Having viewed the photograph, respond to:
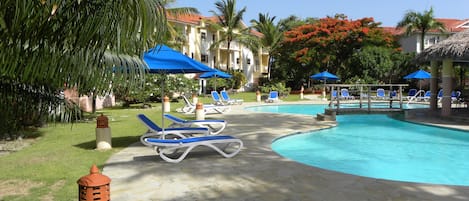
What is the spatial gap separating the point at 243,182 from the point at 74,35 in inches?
140

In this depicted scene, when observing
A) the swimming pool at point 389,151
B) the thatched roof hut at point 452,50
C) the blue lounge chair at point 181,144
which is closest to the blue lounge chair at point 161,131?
the blue lounge chair at point 181,144

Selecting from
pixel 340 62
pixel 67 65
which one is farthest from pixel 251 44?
pixel 67 65

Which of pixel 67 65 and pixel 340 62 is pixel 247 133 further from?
pixel 340 62

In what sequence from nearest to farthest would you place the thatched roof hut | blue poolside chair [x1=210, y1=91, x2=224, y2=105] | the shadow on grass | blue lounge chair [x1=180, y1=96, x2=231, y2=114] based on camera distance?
the shadow on grass → the thatched roof hut → blue lounge chair [x1=180, y1=96, x2=231, y2=114] → blue poolside chair [x1=210, y1=91, x2=224, y2=105]

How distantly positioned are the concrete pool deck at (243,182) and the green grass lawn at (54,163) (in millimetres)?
597

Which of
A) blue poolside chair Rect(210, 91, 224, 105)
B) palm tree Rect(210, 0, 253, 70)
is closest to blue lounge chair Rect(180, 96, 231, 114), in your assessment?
blue poolside chair Rect(210, 91, 224, 105)

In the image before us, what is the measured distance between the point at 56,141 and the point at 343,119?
11.6 metres

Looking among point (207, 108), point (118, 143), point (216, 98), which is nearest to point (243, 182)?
point (118, 143)

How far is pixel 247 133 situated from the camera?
11492mm

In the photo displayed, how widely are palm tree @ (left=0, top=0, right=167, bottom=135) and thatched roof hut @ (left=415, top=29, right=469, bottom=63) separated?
13.5 meters

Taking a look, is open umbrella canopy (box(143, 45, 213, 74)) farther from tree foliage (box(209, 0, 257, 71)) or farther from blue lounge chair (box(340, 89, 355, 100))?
tree foliage (box(209, 0, 257, 71))

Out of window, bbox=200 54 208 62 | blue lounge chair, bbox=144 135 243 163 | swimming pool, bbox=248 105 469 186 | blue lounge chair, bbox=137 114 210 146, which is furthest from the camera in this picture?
window, bbox=200 54 208 62

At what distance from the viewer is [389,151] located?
33.7ft

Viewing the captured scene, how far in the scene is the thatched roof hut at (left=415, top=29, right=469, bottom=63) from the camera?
14078 millimetres
